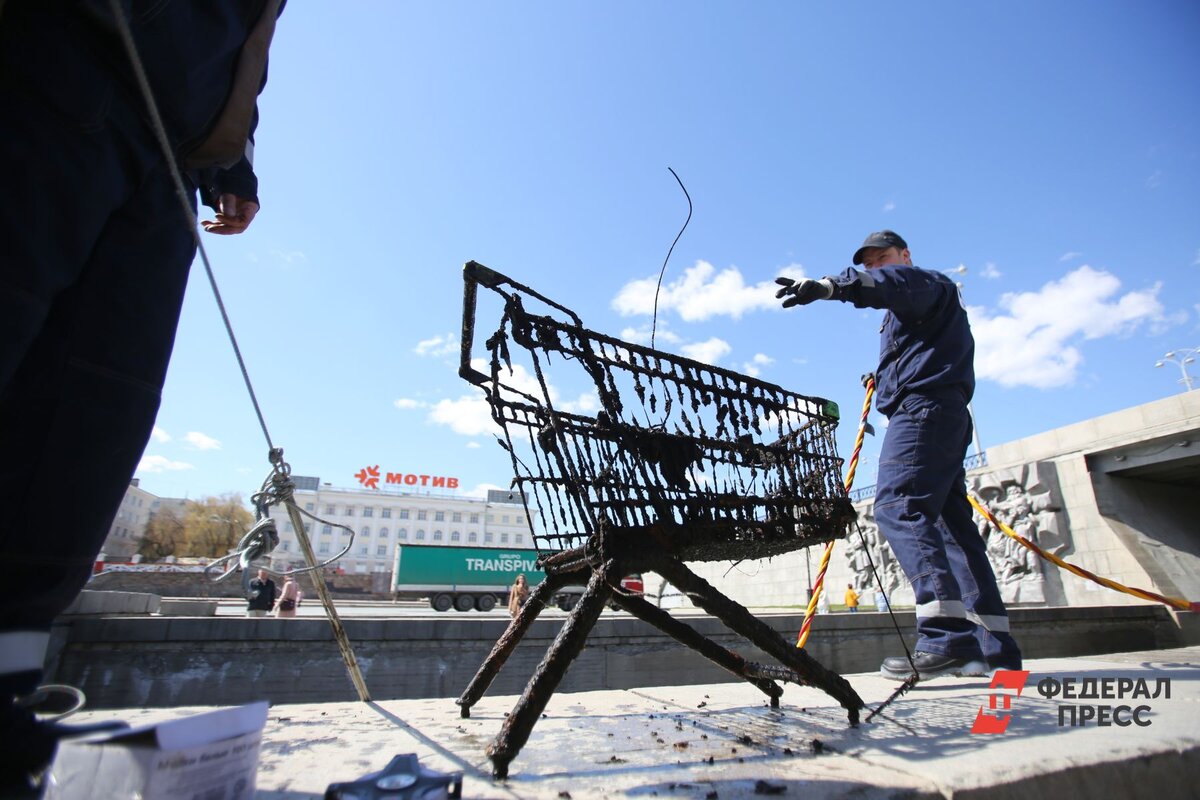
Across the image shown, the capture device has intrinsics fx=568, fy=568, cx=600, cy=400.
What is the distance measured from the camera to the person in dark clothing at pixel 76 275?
116 centimetres

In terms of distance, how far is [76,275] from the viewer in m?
1.31

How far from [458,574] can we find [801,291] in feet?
85.5

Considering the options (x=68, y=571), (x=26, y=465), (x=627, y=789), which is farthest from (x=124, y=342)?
(x=627, y=789)

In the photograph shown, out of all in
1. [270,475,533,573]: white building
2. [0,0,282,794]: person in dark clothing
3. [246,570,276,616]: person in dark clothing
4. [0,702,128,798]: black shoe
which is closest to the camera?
[0,702,128,798]: black shoe

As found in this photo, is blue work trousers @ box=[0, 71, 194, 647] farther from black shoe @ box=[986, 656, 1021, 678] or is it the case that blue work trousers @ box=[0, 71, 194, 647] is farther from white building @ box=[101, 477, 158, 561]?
white building @ box=[101, 477, 158, 561]

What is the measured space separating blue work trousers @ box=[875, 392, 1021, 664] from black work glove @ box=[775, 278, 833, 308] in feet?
3.63

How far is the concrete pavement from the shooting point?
4.63 feet

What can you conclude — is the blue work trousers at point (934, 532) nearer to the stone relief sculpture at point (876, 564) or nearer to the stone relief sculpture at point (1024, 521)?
the stone relief sculpture at point (1024, 521)

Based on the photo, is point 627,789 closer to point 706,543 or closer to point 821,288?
point 706,543

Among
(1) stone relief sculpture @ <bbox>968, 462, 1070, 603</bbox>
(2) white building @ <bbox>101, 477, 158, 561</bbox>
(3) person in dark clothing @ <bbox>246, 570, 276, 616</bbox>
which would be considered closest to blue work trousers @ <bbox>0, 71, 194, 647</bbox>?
(3) person in dark clothing @ <bbox>246, 570, 276, 616</bbox>

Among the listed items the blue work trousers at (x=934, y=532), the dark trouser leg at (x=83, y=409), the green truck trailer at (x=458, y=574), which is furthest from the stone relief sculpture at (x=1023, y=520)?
the green truck trailer at (x=458, y=574)

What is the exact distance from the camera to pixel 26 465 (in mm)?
1256

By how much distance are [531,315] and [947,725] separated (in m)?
2.14
